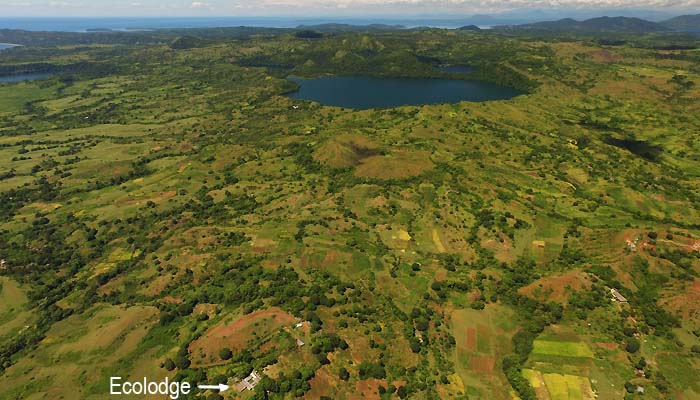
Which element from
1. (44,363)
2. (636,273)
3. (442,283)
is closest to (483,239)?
(442,283)

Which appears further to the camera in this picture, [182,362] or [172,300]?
[172,300]

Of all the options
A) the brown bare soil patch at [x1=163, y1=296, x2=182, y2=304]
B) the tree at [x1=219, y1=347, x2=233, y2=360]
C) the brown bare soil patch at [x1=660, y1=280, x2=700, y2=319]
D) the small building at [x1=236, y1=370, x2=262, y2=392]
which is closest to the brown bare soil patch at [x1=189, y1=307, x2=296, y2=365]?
the tree at [x1=219, y1=347, x2=233, y2=360]

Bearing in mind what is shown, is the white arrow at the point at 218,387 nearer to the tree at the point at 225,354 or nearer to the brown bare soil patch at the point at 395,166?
the tree at the point at 225,354

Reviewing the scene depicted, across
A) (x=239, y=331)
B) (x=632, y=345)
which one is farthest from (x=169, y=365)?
(x=632, y=345)

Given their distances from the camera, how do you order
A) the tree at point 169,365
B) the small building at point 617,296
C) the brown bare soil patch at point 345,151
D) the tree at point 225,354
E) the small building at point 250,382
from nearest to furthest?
the small building at point 250,382 → the tree at point 169,365 → the tree at point 225,354 → the small building at point 617,296 → the brown bare soil patch at point 345,151

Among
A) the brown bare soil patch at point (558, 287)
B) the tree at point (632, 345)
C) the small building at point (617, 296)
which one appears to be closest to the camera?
the tree at point (632, 345)

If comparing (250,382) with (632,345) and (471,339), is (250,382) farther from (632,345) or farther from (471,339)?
(632,345)

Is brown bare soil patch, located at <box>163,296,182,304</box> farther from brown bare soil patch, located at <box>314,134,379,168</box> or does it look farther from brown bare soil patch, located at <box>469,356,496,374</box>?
brown bare soil patch, located at <box>314,134,379,168</box>

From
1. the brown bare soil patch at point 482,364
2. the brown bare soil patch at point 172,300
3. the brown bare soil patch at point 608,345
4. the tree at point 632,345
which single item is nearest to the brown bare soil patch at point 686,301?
the tree at point 632,345
